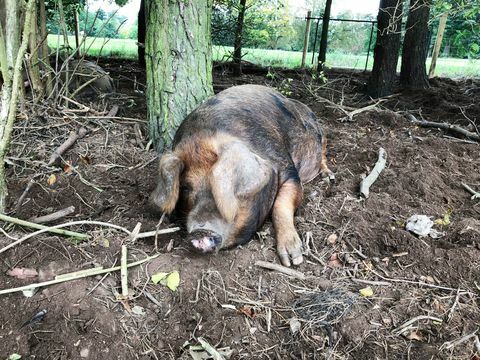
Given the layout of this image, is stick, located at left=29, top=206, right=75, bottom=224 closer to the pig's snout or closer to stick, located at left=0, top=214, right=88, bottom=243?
stick, located at left=0, top=214, right=88, bottom=243

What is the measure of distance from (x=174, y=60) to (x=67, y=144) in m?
1.29

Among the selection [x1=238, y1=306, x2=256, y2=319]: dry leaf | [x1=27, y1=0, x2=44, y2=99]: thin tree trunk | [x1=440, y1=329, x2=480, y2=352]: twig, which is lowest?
[x1=238, y1=306, x2=256, y2=319]: dry leaf

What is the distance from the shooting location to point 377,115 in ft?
22.3

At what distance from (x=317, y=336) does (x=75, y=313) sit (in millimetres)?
1341

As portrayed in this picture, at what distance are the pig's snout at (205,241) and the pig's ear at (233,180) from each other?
0.16 meters

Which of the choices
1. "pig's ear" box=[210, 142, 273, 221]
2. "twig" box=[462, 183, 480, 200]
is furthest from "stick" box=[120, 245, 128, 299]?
"twig" box=[462, 183, 480, 200]

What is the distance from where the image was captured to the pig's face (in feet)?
10.1

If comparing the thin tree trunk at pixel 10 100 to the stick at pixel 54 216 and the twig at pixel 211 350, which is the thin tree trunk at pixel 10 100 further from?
the twig at pixel 211 350

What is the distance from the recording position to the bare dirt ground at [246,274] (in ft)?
8.25

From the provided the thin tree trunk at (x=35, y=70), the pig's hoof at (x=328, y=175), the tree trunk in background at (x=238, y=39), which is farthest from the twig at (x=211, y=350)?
the tree trunk in background at (x=238, y=39)

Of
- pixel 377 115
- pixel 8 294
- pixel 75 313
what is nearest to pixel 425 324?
pixel 75 313

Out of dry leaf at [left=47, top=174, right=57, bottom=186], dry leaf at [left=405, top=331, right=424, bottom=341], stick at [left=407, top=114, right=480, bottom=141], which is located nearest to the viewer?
dry leaf at [left=405, top=331, right=424, bottom=341]

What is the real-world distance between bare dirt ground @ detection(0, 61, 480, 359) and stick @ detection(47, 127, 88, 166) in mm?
61

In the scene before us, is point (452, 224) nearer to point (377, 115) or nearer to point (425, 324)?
point (425, 324)
